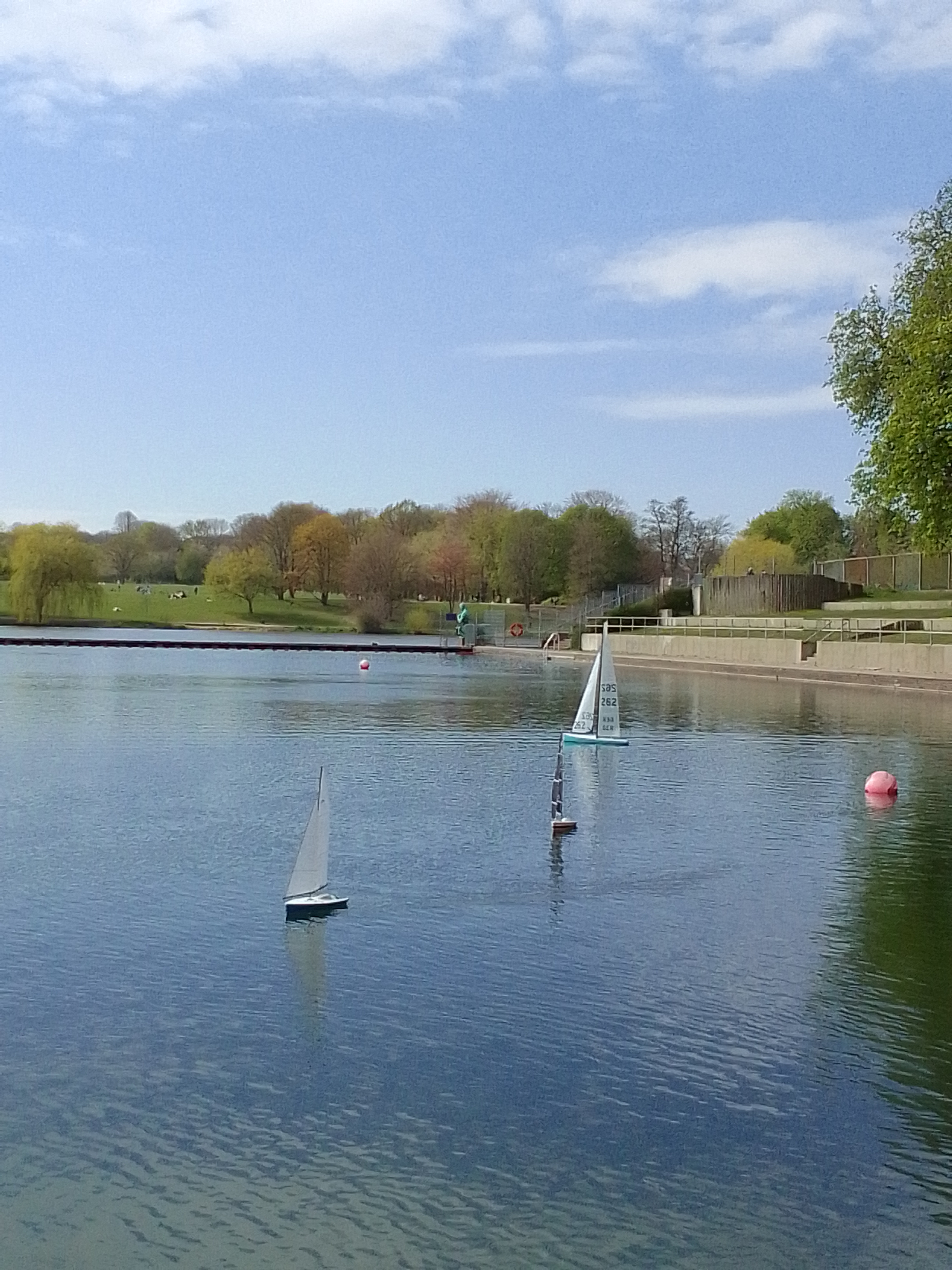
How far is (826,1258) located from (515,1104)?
8.05ft

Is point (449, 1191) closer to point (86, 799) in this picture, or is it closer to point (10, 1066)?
point (10, 1066)

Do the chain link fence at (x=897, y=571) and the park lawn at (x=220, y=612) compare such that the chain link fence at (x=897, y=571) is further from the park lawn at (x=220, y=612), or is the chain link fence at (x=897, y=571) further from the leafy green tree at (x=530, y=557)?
the park lawn at (x=220, y=612)

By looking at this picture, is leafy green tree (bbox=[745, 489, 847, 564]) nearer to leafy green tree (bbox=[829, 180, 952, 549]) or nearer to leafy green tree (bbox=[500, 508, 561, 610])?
leafy green tree (bbox=[500, 508, 561, 610])

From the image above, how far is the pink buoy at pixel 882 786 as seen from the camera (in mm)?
22469

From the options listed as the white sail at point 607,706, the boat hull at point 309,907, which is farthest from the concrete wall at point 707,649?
the boat hull at point 309,907

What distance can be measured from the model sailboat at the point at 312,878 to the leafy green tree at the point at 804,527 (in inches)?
4538

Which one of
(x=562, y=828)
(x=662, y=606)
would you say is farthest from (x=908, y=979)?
(x=662, y=606)

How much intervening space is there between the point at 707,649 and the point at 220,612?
88.3 metres

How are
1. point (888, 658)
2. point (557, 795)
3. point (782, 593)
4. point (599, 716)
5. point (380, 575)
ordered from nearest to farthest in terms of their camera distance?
1. point (557, 795)
2. point (599, 716)
3. point (888, 658)
4. point (782, 593)
5. point (380, 575)

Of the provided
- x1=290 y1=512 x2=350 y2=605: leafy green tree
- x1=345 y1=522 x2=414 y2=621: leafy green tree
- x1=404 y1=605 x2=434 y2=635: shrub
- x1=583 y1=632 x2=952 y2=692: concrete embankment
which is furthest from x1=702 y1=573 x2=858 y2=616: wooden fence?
x1=290 y1=512 x2=350 y2=605: leafy green tree

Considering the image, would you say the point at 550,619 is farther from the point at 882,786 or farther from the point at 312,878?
the point at 312,878

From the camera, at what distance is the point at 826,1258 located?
24.1 feet

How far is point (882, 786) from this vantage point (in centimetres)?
2252

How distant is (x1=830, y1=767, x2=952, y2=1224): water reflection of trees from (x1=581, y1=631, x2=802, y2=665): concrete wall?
129 ft
